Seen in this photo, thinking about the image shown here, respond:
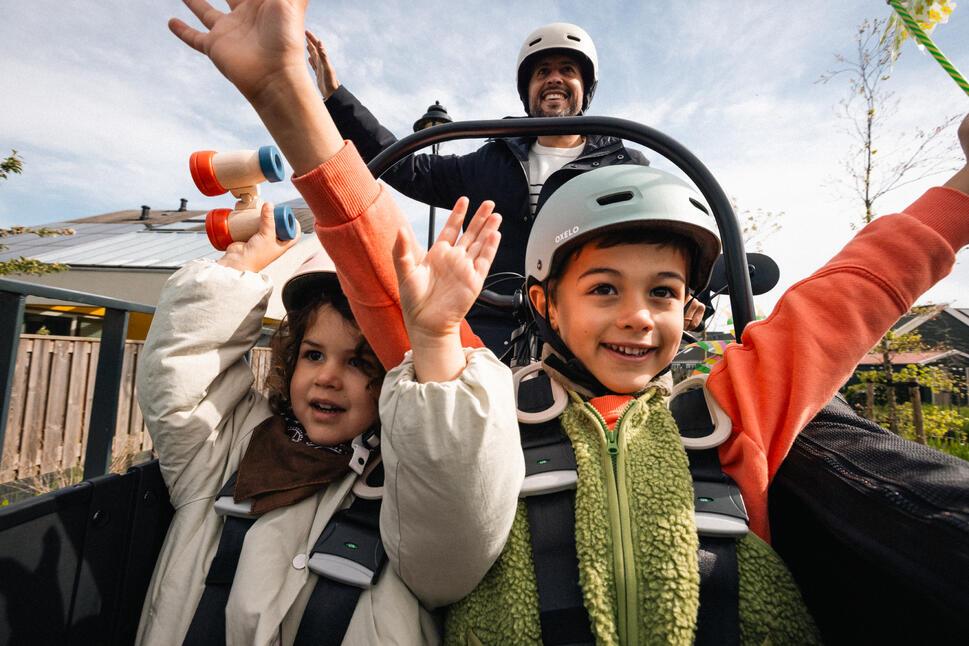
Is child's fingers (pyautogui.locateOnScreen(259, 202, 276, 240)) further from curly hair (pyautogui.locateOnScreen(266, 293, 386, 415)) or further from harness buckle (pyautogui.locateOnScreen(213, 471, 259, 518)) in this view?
harness buckle (pyautogui.locateOnScreen(213, 471, 259, 518))

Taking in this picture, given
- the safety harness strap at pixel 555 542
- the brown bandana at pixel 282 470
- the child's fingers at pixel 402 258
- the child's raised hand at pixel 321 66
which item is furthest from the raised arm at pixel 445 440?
the child's raised hand at pixel 321 66

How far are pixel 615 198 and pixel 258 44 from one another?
0.98 meters

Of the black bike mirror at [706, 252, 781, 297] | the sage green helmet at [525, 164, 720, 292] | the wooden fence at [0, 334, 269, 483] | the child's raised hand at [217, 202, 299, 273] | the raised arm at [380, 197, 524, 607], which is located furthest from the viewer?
the wooden fence at [0, 334, 269, 483]

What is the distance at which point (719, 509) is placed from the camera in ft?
3.64

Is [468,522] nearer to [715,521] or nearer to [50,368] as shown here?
→ [715,521]

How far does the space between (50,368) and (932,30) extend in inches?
366

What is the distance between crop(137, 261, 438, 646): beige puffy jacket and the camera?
1.16m

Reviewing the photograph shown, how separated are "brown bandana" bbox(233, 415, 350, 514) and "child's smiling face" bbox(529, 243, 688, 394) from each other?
2.49 ft

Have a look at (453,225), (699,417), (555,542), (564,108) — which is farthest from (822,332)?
(564,108)

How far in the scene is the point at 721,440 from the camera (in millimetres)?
1211

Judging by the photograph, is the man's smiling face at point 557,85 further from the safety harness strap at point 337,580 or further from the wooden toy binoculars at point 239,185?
the safety harness strap at point 337,580

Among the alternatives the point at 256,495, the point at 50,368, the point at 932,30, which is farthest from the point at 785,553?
the point at 50,368

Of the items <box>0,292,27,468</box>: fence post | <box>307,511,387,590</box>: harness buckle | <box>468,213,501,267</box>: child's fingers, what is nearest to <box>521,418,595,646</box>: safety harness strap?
<box>307,511,387,590</box>: harness buckle

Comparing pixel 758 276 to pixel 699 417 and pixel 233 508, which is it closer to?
pixel 699 417
